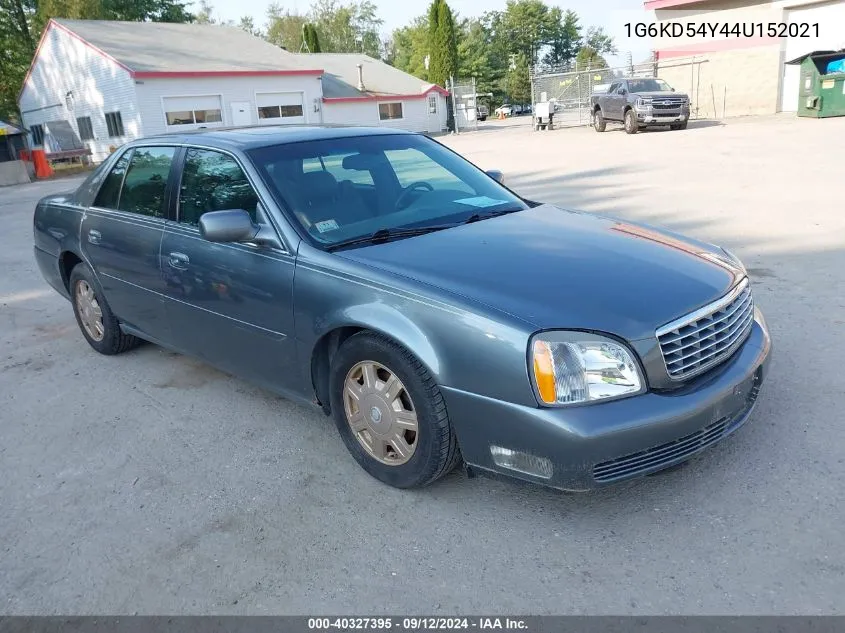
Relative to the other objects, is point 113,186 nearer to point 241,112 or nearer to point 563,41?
point 241,112

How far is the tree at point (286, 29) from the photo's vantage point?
263 ft

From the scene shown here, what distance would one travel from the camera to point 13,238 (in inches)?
463

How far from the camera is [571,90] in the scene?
36.2m

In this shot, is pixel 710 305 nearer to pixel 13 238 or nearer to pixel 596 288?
pixel 596 288

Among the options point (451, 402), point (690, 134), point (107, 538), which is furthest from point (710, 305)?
point (690, 134)

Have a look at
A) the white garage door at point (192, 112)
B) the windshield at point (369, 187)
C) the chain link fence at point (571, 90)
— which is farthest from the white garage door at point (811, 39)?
the windshield at point (369, 187)

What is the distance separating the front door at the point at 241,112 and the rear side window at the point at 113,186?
1180 inches

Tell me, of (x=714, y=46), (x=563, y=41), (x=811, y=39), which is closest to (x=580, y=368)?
(x=811, y=39)

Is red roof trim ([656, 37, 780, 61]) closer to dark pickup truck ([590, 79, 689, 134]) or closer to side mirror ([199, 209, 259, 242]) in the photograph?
dark pickup truck ([590, 79, 689, 134])

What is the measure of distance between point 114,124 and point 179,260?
3141cm

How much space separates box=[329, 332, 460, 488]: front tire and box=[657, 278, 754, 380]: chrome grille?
936mm

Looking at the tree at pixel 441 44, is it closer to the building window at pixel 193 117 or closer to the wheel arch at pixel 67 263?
the building window at pixel 193 117
